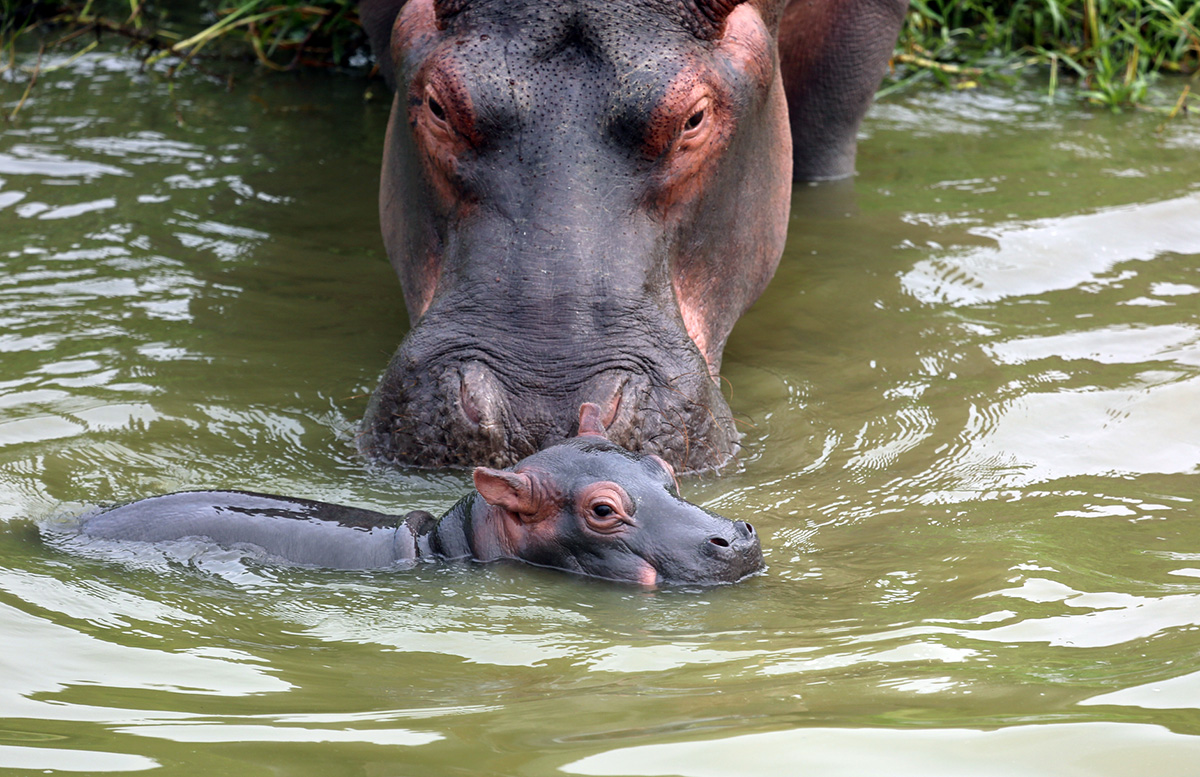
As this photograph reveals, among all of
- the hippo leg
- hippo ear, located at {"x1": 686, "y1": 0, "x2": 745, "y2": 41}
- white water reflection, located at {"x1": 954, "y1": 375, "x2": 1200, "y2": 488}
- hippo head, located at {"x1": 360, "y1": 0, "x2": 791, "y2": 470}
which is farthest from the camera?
the hippo leg

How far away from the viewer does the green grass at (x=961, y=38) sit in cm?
748

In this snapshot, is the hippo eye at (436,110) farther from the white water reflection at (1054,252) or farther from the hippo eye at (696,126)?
the white water reflection at (1054,252)

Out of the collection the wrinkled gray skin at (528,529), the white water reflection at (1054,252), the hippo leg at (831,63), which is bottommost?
the wrinkled gray skin at (528,529)

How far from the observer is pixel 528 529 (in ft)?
10.4

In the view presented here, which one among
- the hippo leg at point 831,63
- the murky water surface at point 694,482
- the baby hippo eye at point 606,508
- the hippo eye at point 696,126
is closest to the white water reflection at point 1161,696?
the murky water surface at point 694,482

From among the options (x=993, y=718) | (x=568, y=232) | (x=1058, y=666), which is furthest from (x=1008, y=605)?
(x=568, y=232)

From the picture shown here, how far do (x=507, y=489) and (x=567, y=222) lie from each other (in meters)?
0.84

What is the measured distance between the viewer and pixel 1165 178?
6055 millimetres

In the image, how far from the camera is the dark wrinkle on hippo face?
9.87ft

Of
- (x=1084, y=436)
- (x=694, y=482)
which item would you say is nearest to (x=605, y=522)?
(x=694, y=482)

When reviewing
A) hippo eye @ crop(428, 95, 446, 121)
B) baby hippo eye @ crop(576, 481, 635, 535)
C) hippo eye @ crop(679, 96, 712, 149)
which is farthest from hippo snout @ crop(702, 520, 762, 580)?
hippo eye @ crop(428, 95, 446, 121)

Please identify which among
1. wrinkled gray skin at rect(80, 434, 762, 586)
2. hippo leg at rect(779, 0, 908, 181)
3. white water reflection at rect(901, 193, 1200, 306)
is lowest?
wrinkled gray skin at rect(80, 434, 762, 586)

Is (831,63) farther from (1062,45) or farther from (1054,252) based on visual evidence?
(1062,45)

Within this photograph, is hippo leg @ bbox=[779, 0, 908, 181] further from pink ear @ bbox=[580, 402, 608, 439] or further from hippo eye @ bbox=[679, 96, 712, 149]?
pink ear @ bbox=[580, 402, 608, 439]
